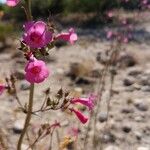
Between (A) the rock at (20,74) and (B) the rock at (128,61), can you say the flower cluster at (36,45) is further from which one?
(B) the rock at (128,61)

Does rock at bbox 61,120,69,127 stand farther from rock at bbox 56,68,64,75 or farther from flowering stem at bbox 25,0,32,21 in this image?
flowering stem at bbox 25,0,32,21

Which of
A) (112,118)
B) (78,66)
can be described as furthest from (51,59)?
(112,118)

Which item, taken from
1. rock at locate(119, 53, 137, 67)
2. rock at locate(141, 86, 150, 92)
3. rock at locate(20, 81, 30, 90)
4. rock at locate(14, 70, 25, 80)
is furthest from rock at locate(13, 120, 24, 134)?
rock at locate(119, 53, 137, 67)

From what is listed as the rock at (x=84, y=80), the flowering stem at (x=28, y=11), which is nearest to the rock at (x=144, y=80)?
the rock at (x=84, y=80)

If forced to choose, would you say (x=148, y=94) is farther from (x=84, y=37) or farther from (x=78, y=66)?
(x=84, y=37)

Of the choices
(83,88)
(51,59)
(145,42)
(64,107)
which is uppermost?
(145,42)

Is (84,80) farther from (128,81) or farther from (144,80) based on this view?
(144,80)
